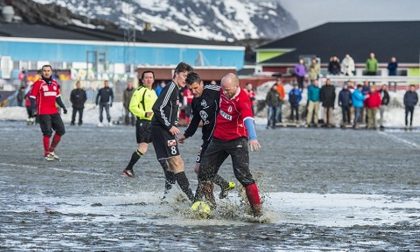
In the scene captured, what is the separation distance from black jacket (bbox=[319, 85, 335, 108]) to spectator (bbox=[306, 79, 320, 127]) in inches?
18.6

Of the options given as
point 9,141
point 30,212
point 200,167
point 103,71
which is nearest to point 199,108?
point 200,167

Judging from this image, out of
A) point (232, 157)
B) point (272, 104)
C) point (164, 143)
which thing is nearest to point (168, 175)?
point (164, 143)

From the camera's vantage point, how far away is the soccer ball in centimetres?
1422

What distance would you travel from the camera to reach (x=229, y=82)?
46.3 feet

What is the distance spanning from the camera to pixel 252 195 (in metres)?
14.2

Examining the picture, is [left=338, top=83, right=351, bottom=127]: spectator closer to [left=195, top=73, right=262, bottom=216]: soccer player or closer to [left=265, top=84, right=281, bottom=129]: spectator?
[left=265, top=84, right=281, bottom=129]: spectator

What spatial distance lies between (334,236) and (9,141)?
21267mm

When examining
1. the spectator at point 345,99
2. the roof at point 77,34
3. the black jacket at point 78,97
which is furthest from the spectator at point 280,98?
the roof at point 77,34

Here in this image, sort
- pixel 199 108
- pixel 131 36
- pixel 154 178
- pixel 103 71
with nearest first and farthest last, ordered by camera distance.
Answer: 1. pixel 199 108
2. pixel 154 178
3. pixel 103 71
4. pixel 131 36

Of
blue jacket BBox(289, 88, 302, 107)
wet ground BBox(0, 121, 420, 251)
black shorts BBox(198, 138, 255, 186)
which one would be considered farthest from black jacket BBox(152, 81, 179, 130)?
blue jacket BBox(289, 88, 302, 107)

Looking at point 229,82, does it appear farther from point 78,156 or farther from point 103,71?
point 103,71

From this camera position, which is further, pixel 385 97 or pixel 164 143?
pixel 385 97

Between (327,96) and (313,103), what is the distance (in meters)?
1.48

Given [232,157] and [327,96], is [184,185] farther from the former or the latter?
[327,96]
